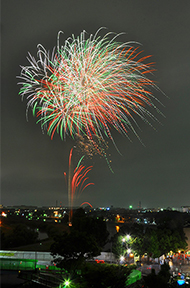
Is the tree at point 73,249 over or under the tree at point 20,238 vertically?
over

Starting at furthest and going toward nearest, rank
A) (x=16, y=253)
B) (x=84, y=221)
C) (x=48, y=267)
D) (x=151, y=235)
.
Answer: (x=84, y=221), (x=151, y=235), (x=16, y=253), (x=48, y=267)

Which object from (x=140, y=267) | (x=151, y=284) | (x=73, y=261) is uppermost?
(x=73, y=261)

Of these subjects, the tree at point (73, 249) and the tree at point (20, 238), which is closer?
the tree at point (73, 249)

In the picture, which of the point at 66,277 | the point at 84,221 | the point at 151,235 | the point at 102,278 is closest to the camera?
the point at 102,278

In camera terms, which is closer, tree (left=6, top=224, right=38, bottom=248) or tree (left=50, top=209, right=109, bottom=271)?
tree (left=50, top=209, right=109, bottom=271)

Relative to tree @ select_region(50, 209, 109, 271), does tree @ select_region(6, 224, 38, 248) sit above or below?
below

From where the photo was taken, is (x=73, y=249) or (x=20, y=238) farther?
(x=20, y=238)

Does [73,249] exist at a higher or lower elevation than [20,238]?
higher

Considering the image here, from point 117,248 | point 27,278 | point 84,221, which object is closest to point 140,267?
point 117,248

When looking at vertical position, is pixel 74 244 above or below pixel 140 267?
above

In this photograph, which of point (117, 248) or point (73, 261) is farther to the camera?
point (117, 248)

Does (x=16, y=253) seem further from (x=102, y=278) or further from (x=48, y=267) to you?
(x=102, y=278)
